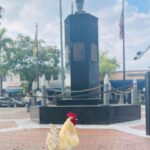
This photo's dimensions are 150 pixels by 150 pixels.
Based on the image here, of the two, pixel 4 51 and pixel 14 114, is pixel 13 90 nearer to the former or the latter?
pixel 4 51

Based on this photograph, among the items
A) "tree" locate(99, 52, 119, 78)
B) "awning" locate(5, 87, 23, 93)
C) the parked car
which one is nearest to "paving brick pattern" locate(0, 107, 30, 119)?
the parked car

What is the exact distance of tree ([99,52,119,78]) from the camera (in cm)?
5719

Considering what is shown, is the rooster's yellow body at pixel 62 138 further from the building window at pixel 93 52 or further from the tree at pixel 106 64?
the tree at pixel 106 64

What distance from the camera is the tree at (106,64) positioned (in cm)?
5719

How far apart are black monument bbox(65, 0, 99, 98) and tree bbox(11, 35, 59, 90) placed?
31574mm

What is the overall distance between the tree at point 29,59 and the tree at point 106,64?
9060mm

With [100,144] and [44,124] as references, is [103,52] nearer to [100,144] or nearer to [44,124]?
[44,124]

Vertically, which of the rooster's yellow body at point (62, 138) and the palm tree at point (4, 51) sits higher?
the palm tree at point (4, 51)

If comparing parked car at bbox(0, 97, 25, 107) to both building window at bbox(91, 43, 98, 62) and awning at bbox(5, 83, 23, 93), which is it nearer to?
awning at bbox(5, 83, 23, 93)

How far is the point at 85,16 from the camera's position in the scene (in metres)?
17.5

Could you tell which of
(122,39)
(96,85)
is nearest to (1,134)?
(96,85)

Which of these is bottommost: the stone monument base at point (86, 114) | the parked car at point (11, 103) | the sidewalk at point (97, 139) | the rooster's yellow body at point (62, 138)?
the parked car at point (11, 103)

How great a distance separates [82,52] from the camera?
17453mm

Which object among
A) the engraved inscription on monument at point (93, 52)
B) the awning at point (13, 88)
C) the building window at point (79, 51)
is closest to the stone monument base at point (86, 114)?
the building window at point (79, 51)
